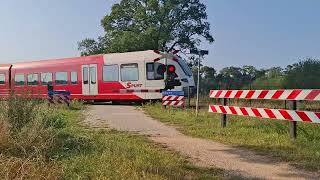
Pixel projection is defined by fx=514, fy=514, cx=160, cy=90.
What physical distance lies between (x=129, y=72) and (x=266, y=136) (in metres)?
17.8

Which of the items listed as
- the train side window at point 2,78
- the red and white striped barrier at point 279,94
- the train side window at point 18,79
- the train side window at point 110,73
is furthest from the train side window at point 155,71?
the train side window at point 2,78

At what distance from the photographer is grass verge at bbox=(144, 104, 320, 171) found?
9023 millimetres

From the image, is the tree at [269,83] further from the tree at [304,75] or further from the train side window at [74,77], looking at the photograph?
the train side window at [74,77]

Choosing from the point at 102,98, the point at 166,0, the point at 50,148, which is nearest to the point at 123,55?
the point at 102,98

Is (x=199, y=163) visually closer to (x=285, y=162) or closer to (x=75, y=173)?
(x=285, y=162)

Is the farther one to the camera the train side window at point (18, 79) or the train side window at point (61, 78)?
the train side window at point (18, 79)

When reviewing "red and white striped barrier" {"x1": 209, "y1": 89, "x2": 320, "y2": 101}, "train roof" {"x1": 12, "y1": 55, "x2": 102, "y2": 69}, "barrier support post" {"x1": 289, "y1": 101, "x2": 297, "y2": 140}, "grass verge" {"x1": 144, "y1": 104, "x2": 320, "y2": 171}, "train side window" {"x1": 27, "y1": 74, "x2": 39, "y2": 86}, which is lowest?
"grass verge" {"x1": 144, "y1": 104, "x2": 320, "y2": 171}

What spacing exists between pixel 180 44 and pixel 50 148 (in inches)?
2063

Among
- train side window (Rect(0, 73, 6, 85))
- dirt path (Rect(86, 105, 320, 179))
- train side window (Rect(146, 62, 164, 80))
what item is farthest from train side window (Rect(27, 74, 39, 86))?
dirt path (Rect(86, 105, 320, 179))

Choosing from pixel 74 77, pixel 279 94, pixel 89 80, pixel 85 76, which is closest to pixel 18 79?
pixel 74 77

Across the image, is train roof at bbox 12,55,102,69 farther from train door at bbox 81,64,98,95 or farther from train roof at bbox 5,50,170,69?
train door at bbox 81,64,98,95

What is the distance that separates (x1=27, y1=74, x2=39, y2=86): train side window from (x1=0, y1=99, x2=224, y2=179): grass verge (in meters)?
23.3

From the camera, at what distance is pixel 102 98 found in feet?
99.5

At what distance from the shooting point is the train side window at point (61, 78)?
107ft
